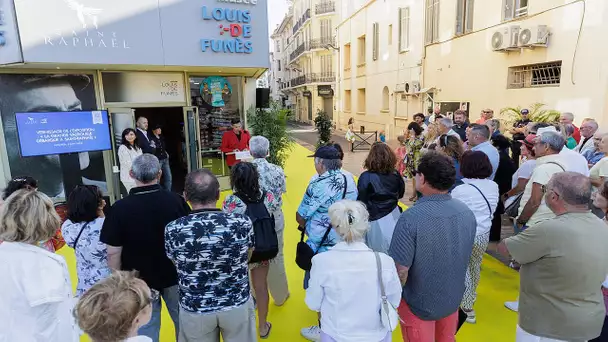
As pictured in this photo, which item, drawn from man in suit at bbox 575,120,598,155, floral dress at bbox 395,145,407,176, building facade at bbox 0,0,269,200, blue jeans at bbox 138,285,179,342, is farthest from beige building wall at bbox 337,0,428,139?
blue jeans at bbox 138,285,179,342

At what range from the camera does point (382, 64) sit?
18094 mm

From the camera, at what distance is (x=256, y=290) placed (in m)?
Answer: 3.09

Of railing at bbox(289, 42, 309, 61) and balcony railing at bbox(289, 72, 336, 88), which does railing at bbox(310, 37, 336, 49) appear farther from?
balcony railing at bbox(289, 72, 336, 88)

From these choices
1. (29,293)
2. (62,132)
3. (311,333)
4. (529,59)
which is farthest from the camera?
(529,59)

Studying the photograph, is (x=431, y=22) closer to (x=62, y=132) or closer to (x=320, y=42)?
(x=62, y=132)

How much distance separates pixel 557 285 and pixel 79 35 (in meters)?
6.37

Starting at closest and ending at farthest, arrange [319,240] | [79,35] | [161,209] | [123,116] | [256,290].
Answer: [161,209] < [319,240] < [256,290] < [79,35] < [123,116]

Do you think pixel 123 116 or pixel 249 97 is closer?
pixel 123 116

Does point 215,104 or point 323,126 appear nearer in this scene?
point 215,104

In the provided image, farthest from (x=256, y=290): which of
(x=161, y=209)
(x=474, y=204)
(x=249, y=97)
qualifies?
(x=249, y=97)

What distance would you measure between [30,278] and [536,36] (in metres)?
9.79

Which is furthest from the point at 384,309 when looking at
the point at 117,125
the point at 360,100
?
the point at 360,100

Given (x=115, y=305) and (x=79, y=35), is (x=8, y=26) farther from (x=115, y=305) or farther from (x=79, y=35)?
(x=115, y=305)

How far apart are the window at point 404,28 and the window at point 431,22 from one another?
1.74 metres
